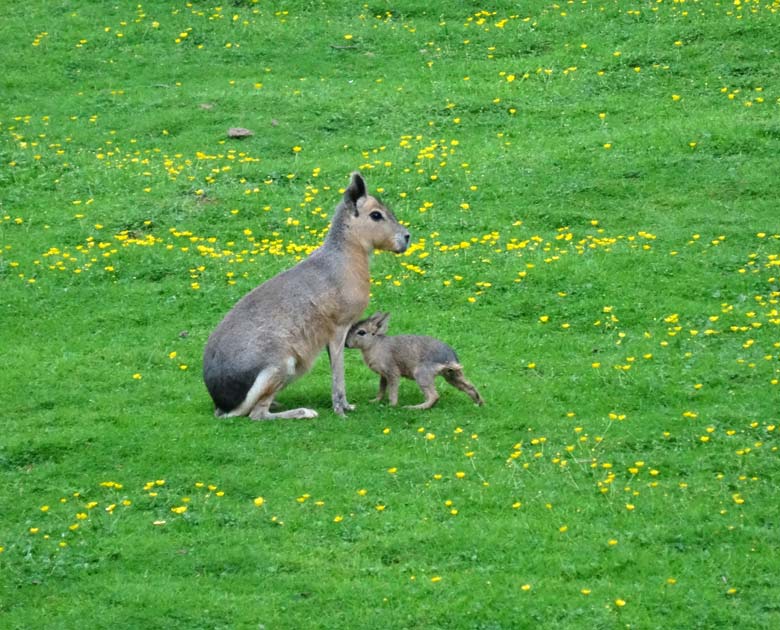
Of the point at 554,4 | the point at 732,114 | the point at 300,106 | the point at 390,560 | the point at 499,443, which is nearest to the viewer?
the point at 390,560

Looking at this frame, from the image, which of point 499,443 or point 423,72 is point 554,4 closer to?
point 423,72

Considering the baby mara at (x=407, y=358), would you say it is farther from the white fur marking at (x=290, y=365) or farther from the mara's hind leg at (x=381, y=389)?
the white fur marking at (x=290, y=365)

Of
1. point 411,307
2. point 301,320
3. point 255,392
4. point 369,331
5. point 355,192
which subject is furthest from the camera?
point 411,307

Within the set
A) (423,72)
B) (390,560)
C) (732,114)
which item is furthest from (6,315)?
(732,114)

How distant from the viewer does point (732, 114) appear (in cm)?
2141

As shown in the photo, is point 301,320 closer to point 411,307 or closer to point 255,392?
point 255,392

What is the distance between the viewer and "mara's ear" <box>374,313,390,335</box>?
13938 mm

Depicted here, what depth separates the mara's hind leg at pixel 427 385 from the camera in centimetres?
1352

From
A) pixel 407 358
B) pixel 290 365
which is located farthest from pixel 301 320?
pixel 407 358

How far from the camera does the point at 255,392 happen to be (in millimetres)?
13477

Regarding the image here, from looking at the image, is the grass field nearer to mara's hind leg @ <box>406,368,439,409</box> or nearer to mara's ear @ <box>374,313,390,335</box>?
mara's hind leg @ <box>406,368,439,409</box>

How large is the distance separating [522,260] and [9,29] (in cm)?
1377

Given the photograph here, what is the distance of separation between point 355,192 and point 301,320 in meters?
1.55

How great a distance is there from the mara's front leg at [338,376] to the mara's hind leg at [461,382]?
1.01 meters
